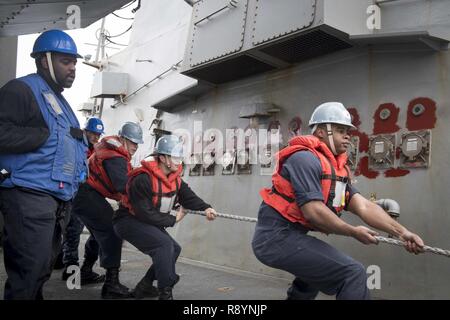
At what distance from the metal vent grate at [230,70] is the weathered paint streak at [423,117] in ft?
6.27

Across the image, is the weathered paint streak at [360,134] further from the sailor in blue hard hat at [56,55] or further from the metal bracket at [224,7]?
the sailor in blue hard hat at [56,55]

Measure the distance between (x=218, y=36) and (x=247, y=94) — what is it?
85 centimetres

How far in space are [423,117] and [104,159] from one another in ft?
9.72

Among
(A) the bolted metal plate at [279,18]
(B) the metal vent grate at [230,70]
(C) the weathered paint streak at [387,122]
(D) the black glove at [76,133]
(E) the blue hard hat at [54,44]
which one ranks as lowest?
(D) the black glove at [76,133]

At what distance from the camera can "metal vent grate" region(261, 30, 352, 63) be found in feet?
14.3

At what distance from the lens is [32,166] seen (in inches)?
93.7

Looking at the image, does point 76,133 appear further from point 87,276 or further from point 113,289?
point 87,276

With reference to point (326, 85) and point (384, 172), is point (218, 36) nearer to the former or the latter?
point (326, 85)

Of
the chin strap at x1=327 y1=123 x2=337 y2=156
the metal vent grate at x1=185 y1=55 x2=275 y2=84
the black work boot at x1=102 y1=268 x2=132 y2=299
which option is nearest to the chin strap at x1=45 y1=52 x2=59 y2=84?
the chin strap at x1=327 y1=123 x2=337 y2=156

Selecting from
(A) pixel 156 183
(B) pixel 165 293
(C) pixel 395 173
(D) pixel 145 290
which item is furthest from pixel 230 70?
(B) pixel 165 293

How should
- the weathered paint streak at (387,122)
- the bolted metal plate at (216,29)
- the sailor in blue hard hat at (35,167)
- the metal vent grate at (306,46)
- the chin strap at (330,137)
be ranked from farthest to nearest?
the bolted metal plate at (216,29)
the metal vent grate at (306,46)
the weathered paint streak at (387,122)
the chin strap at (330,137)
the sailor in blue hard hat at (35,167)

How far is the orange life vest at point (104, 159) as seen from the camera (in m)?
4.20

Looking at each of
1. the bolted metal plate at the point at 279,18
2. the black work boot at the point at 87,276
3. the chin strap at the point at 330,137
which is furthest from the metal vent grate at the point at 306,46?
the black work boot at the point at 87,276

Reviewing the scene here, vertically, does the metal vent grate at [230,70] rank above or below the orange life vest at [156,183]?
above
